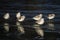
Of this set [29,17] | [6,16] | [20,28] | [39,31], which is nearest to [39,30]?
[39,31]

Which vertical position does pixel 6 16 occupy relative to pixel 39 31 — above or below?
above

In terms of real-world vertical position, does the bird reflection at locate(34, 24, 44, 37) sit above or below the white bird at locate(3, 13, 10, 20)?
below

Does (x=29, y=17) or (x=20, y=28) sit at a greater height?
(x=29, y=17)

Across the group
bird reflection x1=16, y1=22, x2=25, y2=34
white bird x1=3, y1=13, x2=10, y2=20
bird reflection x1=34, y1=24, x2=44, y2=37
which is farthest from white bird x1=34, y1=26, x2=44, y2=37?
white bird x1=3, y1=13, x2=10, y2=20

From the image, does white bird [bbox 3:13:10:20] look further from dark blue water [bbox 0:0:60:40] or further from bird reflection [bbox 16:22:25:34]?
bird reflection [bbox 16:22:25:34]

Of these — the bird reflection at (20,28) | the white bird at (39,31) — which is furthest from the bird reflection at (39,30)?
the bird reflection at (20,28)

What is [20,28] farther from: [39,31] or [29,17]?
[29,17]

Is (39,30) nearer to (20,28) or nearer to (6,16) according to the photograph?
(20,28)

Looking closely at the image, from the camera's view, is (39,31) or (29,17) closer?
(39,31)

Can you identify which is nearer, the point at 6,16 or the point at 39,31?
the point at 39,31

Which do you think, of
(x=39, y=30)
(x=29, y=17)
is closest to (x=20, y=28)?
(x=39, y=30)

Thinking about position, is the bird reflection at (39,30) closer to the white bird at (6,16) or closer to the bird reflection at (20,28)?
the bird reflection at (20,28)

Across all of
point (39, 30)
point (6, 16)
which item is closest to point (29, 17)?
point (6, 16)

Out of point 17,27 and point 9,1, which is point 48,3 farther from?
point 17,27
